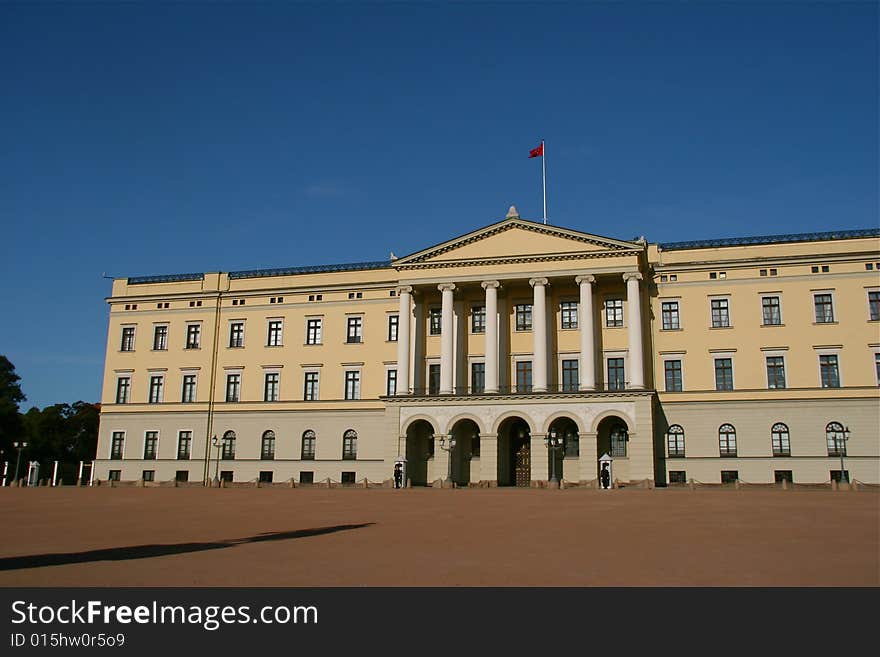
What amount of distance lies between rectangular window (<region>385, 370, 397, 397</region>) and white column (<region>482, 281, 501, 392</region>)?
7.39 m

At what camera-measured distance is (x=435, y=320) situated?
51.2 m

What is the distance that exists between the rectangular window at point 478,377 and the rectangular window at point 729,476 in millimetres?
14833

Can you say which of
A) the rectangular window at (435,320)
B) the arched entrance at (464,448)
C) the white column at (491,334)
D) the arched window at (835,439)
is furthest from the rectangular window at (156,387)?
the arched window at (835,439)

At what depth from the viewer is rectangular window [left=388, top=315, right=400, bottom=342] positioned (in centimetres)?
5225

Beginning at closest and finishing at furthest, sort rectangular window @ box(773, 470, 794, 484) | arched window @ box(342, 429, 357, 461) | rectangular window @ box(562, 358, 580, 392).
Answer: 1. rectangular window @ box(773, 470, 794, 484)
2. rectangular window @ box(562, 358, 580, 392)
3. arched window @ box(342, 429, 357, 461)

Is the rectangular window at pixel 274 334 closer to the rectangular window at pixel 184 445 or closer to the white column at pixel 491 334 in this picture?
the rectangular window at pixel 184 445

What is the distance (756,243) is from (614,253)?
28.8ft

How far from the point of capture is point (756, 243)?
46.9m

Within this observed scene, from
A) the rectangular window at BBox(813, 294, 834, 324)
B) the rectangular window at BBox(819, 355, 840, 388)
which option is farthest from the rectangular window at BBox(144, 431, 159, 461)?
the rectangular window at BBox(813, 294, 834, 324)

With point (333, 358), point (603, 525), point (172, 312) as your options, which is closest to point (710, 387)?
point (333, 358)

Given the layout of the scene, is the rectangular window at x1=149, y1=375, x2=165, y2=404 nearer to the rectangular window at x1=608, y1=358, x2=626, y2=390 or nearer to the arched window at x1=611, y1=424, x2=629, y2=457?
the rectangular window at x1=608, y1=358, x2=626, y2=390

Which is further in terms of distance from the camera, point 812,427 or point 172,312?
point 172,312

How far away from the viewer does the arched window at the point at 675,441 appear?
45.7 meters
